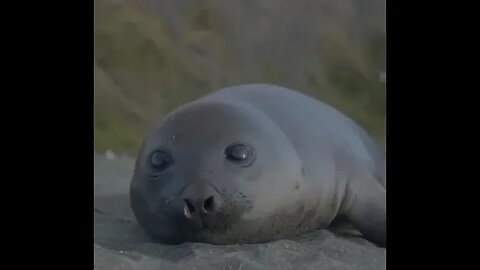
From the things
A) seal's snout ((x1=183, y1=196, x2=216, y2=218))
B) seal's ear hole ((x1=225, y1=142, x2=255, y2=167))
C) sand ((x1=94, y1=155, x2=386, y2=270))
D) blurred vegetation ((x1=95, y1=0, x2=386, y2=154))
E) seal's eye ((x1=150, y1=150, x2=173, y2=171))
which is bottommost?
sand ((x1=94, y1=155, x2=386, y2=270))

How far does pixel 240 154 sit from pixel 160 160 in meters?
0.17

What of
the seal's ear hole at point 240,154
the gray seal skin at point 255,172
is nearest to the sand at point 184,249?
the gray seal skin at point 255,172

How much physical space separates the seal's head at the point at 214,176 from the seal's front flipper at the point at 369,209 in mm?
140

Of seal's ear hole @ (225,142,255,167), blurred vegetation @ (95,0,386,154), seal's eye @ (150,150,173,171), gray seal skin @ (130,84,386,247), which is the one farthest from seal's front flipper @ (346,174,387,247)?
seal's eye @ (150,150,173,171)

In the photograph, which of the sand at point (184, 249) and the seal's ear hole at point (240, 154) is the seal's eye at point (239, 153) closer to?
the seal's ear hole at point (240, 154)

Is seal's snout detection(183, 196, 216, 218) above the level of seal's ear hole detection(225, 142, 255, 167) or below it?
below

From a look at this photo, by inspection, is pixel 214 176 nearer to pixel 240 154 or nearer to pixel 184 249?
pixel 240 154

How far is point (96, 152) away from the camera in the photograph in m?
1.79

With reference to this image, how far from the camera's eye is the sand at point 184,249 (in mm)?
1727

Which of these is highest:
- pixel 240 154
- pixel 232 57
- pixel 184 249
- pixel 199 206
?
pixel 232 57

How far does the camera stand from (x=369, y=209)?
5.79ft

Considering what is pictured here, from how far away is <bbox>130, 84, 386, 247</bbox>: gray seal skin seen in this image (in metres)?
1.71

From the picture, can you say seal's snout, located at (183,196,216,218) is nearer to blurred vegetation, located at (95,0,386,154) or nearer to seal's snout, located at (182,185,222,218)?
seal's snout, located at (182,185,222,218)

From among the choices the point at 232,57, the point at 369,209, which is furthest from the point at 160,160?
the point at 369,209
